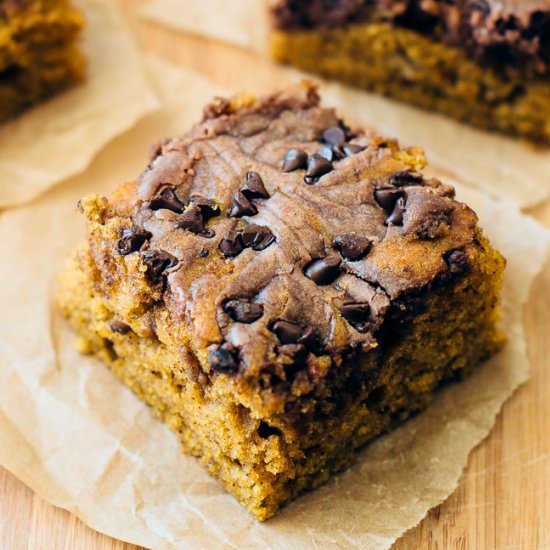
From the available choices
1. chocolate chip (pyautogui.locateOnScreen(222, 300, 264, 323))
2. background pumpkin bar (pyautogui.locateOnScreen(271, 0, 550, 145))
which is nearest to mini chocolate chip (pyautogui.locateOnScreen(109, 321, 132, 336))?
chocolate chip (pyautogui.locateOnScreen(222, 300, 264, 323))

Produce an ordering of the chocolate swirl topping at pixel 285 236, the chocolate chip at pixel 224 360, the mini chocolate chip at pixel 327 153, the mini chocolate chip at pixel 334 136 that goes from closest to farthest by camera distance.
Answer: the chocolate chip at pixel 224 360
the chocolate swirl topping at pixel 285 236
the mini chocolate chip at pixel 327 153
the mini chocolate chip at pixel 334 136

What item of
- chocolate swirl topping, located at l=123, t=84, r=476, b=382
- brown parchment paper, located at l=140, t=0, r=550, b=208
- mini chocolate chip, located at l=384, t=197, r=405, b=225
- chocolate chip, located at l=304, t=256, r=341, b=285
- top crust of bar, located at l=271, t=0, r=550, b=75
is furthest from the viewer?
brown parchment paper, located at l=140, t=0, r=550, b=208

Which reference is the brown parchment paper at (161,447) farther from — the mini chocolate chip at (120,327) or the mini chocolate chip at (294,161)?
the mini chocolate chip at (294,161)

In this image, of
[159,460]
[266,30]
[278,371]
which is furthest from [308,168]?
[266,30]

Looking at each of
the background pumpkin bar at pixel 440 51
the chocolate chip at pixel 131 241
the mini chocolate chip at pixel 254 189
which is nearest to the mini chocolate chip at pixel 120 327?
the chocolate chip at pixel 131 241

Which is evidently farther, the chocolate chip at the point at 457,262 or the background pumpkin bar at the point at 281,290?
the chocolate chip at the point at 457,262

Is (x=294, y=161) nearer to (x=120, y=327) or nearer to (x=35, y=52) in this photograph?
(x=120, y=327)

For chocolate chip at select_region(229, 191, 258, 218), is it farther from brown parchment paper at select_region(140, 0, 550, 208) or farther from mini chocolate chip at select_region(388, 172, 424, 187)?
brown parchment paper at select_region(140, 0, 550, 208)
